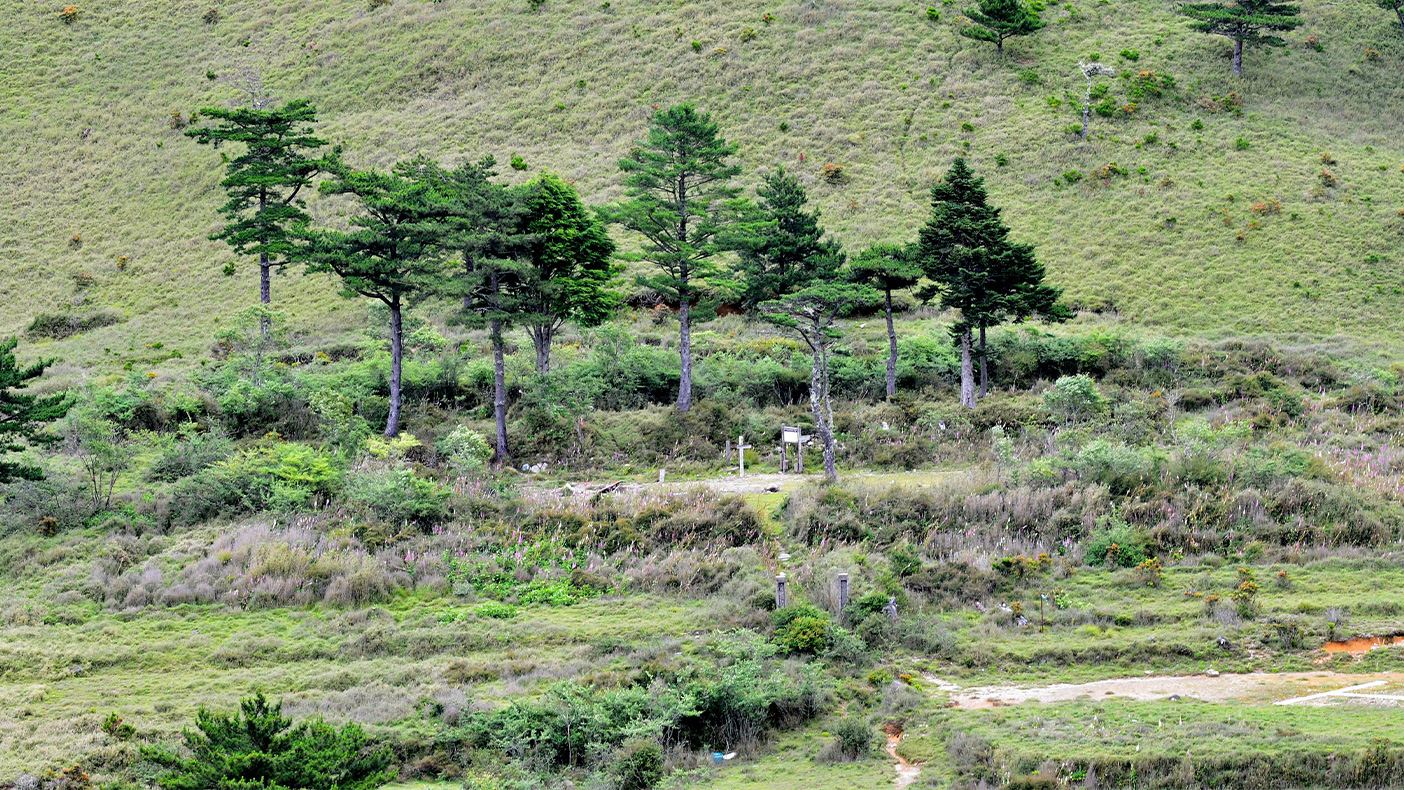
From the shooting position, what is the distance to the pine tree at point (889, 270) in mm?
31172

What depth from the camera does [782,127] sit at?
5556 cm

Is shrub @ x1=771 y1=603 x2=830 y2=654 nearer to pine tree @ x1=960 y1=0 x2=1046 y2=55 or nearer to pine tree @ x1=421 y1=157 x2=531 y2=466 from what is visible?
pine tree @ x1=421 y1=157 x2=531 y2=466

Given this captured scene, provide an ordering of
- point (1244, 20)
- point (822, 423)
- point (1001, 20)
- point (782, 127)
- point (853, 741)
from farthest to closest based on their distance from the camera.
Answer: point (1001, 20)
point (782, 127)
point (1244, 20)
point (822, 423)
point (853, 741)

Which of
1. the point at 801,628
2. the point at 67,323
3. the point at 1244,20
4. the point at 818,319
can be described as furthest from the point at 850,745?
the point at 1244,20

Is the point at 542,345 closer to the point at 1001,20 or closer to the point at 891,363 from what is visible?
the point at 891,363

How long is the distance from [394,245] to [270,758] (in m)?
20.2

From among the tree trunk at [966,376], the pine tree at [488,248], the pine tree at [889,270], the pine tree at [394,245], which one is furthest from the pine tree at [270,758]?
Answer: the pine tree at [889,270]

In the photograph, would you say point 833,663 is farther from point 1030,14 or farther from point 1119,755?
point 1030,14

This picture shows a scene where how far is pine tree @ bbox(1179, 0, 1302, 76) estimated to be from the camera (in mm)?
53688

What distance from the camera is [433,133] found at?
192 ft

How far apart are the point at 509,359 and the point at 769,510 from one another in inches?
527

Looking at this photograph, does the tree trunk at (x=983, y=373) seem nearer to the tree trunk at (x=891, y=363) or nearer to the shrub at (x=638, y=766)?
the tree trunk at (x=891, y=363)

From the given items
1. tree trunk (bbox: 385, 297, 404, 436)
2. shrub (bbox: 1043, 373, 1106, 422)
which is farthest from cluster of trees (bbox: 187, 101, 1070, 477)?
shrub (bbox: 1043, 373, 1106, 422)

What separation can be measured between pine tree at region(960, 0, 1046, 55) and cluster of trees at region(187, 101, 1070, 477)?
29.8 m
